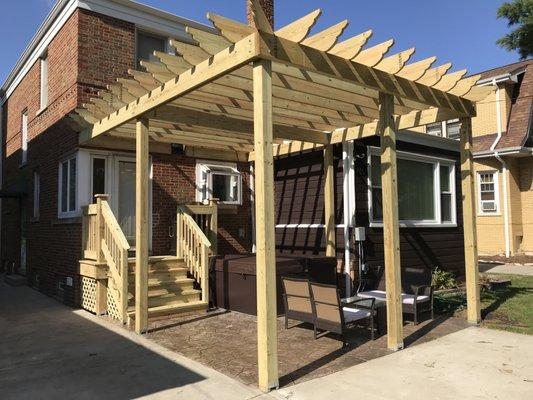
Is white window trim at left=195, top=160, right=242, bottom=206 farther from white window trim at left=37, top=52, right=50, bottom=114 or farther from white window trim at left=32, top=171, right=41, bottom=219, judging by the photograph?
white window trim at left=32, top=171, right=41, bottom=219

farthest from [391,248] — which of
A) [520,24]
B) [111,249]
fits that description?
[520,24]

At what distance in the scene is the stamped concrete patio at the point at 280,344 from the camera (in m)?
4.96

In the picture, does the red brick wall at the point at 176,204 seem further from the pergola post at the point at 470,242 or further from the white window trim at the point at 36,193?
the pergola post at the point at 470,242

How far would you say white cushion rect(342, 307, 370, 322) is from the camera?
6.09 metres

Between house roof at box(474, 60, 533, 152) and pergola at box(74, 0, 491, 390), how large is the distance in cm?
1035

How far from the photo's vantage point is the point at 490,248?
17.1m

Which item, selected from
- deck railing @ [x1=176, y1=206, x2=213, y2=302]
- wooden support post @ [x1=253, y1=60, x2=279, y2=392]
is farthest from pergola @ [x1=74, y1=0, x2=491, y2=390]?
deck railing @ [x1=176, y1=206, x2=213, y2=302]

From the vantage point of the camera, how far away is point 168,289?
26.4 feet

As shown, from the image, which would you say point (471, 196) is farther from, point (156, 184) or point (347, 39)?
point (156, 184)

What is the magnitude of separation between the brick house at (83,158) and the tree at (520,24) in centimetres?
1368

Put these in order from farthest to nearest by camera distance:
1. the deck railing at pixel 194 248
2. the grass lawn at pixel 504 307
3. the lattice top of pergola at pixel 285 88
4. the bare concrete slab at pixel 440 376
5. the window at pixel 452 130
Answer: the window at pixel 452 130
the deck railing at pixel 194 248
the grass lawn at pixel 504 307
the lattice top of pergola at pixel 285 88
the bare concrete slab at pixel 440 376

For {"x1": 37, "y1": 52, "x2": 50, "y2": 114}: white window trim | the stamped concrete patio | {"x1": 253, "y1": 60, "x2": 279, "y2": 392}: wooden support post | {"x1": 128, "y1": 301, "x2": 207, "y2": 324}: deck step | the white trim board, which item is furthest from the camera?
{"x1": 37, "y1": 52, "x2": 50, "y2": 114}: white window trim

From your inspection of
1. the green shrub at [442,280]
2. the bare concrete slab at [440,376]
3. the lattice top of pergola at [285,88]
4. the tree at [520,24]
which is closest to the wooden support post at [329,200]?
the lattice top of pergola at [285,88]

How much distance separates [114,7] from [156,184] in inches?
149
